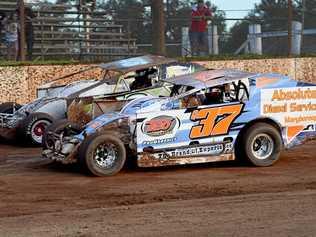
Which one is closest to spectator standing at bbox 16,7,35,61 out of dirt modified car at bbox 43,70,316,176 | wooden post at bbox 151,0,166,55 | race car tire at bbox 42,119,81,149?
wooden post at bbox 151,0,166,55

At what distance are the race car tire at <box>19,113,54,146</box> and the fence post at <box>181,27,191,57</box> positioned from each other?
25.8ft

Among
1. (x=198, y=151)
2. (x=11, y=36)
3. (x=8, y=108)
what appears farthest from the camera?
(x=11, y=36)

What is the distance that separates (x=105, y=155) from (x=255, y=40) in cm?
1303

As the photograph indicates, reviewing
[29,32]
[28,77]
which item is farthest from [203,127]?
[29,32]

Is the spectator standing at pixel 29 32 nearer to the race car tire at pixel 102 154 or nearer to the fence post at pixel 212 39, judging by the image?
the fence post at pixel 212 39

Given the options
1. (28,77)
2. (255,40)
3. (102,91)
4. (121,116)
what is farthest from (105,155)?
(255,40)

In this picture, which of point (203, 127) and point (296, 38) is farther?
point (296, 38)

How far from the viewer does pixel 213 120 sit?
1112 cm

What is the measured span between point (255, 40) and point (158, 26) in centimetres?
363

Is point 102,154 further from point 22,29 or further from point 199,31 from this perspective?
point 199,31

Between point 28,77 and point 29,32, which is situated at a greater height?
point 29,32

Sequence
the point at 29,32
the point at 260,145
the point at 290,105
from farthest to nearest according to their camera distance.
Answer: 1. the point at 29,32
2. the point at 290,105
3. the point at 260,145

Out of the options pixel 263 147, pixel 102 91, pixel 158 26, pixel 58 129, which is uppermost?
pixel 158 26

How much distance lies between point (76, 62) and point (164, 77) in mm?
6191
